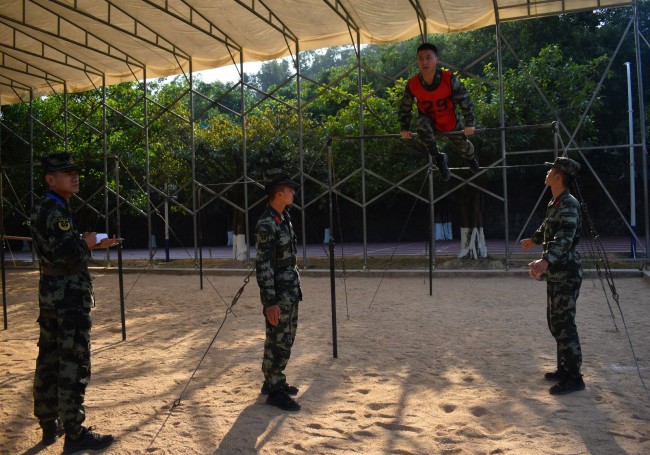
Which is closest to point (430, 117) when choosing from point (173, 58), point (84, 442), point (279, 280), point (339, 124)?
point (279, 280)

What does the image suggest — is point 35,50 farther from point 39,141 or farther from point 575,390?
point 575,390

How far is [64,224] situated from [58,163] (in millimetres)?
339

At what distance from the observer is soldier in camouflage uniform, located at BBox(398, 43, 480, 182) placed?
4.64 meters

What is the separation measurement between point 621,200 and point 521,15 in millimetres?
10510

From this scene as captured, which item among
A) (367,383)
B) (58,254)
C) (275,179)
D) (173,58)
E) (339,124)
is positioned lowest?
(367,383)

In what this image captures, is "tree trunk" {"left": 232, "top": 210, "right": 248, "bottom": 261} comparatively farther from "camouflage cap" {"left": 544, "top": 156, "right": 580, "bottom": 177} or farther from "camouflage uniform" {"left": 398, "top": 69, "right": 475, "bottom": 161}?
"camouflage cap" {"left": 544, "top": 156, "right": 580, "bottom": 177}

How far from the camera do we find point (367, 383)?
4.27m

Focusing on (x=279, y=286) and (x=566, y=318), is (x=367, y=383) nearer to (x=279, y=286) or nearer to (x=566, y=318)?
(x=279, y=286)

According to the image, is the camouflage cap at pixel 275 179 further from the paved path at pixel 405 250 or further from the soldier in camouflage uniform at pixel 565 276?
the paved path at pixel 405 250

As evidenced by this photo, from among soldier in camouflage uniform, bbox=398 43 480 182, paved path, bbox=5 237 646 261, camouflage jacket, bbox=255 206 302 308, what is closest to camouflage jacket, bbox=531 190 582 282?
soldier in camouflage uniform, bbox=398 43 480 182

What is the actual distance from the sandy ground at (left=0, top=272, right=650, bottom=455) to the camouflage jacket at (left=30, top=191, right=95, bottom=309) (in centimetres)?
81

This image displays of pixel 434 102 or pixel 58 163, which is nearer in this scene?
pixel 58 163

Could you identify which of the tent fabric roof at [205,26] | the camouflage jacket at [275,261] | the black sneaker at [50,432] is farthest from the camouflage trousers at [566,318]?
the tent fabric roof at [205,26]

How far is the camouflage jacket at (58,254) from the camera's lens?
3.12m
